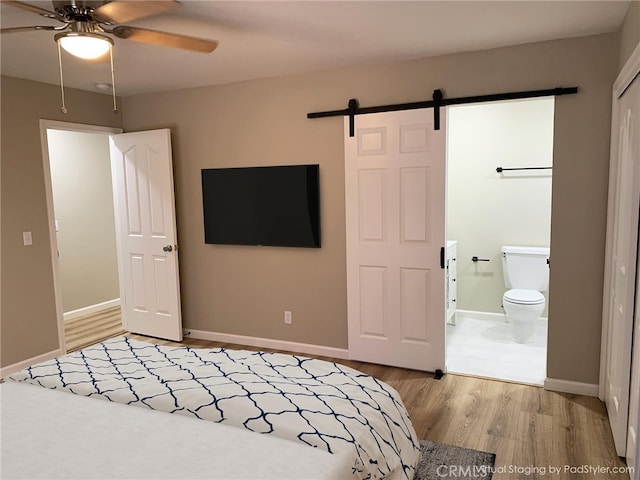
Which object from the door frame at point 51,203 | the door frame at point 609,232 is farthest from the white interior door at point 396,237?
the door frame at point 51,203

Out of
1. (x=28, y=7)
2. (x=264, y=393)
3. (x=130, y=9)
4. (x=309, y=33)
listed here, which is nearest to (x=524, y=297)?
(x=309, y=33)

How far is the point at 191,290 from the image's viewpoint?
4461mm

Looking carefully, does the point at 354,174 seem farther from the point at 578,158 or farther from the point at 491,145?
the point at 491,145

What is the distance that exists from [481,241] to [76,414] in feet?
13.2

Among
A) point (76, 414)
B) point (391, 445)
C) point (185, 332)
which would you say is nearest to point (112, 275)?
point (185, 332)

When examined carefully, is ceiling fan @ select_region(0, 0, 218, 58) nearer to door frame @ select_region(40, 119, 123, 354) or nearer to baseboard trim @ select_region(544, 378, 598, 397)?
door frame @ select_region(40, 119, 123, 354)

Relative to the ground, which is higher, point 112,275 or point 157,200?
point 157,200

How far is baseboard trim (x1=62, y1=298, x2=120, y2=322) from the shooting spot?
17.4ft

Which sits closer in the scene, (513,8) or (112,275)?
(513,8)

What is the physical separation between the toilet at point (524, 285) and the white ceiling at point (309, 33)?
2.16 metres

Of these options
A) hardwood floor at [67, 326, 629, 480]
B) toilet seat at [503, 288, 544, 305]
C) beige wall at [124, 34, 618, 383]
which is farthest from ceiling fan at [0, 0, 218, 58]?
toilet seat at [503, 288, 544, 305]

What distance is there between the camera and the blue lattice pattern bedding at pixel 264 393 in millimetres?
1638

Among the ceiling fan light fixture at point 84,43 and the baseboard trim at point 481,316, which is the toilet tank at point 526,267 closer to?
the baseboard trim at point 481,316

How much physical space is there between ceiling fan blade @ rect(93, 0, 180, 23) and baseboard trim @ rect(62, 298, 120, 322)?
4155 mm
